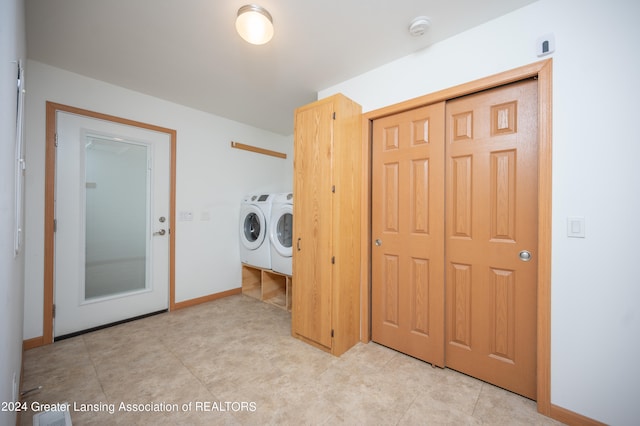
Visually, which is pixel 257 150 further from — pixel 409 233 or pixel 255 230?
pixel 409 233

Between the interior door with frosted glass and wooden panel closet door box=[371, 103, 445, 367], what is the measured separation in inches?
95.9

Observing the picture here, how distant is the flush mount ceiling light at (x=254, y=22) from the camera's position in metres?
1.54

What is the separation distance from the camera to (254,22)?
1562 millimetres

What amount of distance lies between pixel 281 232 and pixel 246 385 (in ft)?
5.81

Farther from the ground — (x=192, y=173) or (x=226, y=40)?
(x=226, y=40)

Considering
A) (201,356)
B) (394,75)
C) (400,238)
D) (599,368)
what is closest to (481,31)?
(394,75)

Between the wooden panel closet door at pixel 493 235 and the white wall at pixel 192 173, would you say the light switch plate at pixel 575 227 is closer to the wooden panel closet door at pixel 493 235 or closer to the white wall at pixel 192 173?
the wooden panel closet door at pixel 493 235

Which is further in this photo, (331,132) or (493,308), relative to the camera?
(331,132)

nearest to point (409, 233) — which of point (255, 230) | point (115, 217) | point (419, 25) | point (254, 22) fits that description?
point (419, 25)

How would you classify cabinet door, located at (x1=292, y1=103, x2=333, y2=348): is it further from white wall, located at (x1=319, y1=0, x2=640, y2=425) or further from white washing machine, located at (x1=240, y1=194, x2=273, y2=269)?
white wall, located at (x1=319, y1=0, x2=640, y2=425)

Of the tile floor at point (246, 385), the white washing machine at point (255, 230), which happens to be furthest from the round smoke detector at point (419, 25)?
the tile floor at point (246, 385)

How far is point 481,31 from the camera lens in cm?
171

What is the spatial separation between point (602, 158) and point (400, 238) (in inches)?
48.4

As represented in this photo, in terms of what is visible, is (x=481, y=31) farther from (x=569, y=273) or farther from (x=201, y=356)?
(x=201, y=356)
